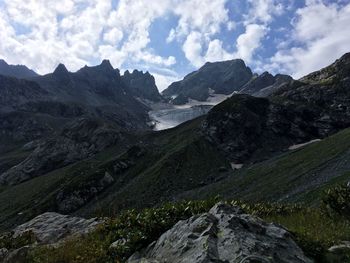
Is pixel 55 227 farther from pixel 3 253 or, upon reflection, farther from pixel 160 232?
pixel 160 232

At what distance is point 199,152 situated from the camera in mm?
182000

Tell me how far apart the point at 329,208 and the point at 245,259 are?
818 cm

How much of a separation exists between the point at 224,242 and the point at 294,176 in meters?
111

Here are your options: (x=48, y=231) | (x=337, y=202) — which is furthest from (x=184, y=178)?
(x=337, y=202)

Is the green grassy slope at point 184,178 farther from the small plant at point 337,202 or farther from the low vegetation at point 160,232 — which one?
the low vegetation at point 160,232

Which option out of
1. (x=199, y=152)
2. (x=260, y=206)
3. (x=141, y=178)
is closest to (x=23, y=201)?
(x=141, y=178)

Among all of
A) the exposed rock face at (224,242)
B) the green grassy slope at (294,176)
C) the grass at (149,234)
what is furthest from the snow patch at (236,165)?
the exposed rock face at (224,242)

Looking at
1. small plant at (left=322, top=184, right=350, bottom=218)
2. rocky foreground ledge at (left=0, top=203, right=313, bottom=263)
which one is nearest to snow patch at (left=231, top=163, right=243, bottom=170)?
small plant at (left=322, top=184, right=350, bottom=218)

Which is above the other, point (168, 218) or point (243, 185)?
point (168, 218)

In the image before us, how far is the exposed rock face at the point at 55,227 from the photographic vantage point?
68.7ft

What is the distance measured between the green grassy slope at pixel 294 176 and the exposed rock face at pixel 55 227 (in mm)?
70863

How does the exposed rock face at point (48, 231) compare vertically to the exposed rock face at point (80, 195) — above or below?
above

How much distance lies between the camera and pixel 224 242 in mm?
12641

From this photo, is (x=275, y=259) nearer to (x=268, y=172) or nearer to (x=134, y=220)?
(x=134, y=220)
